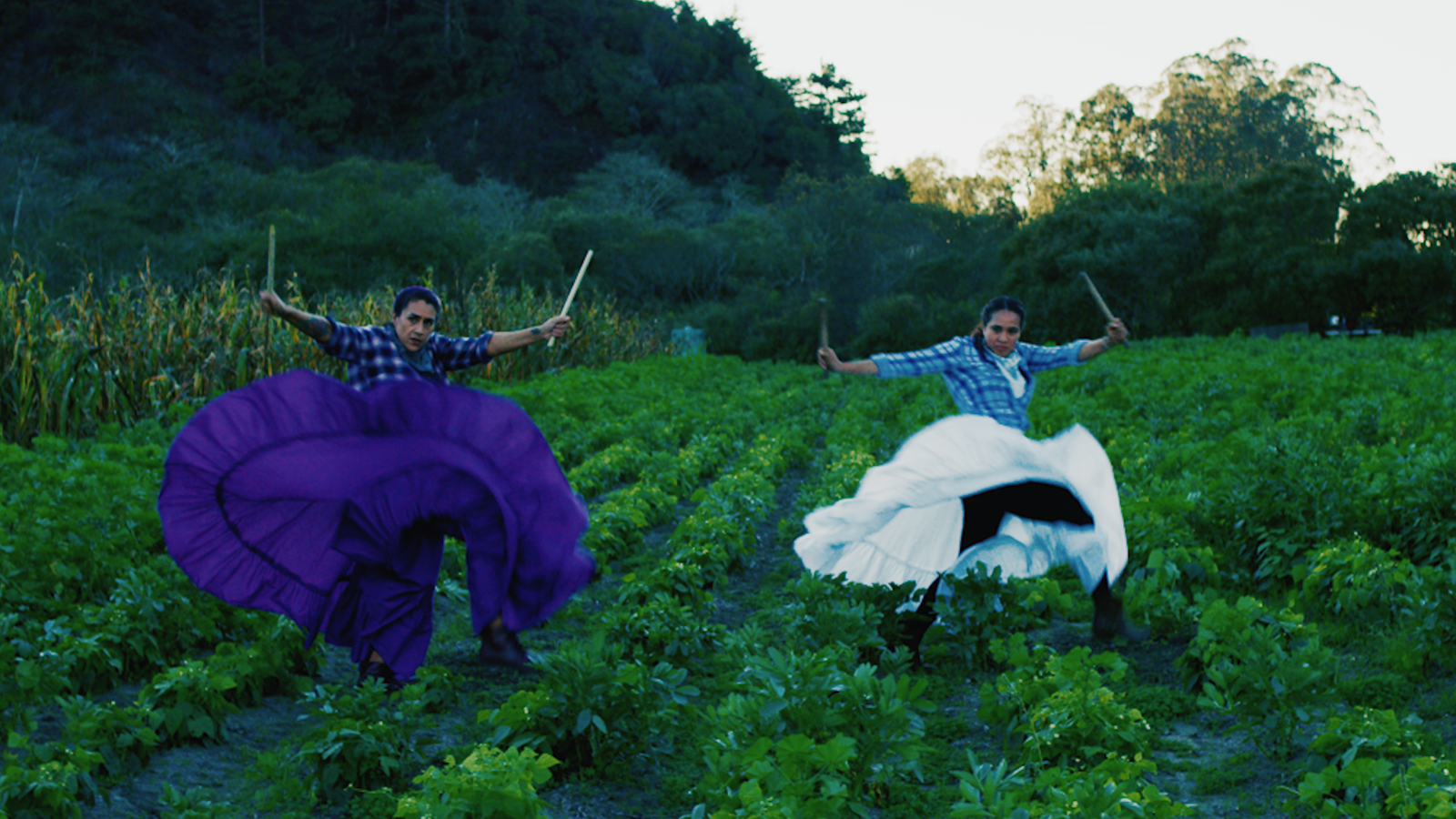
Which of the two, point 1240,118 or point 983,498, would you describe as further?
point 1240,118

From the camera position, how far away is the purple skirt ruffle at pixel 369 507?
429 cm

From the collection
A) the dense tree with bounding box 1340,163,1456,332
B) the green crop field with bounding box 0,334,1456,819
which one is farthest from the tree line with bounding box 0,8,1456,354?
the green crop field with bounding box 0,334,1456,819

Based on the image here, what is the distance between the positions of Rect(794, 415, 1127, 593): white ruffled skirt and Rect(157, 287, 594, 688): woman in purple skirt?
1.29 meters

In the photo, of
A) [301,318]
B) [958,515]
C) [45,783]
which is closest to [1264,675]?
[958,515]

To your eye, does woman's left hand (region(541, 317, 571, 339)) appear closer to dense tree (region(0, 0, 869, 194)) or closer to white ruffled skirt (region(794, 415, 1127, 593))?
white ruffled skirt (region(794, 415, 1127, 593))

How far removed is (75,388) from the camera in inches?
377

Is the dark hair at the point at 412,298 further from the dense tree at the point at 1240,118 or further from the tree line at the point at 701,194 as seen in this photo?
the dense tree at the point at 1240,118

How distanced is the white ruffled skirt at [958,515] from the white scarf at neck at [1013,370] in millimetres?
305

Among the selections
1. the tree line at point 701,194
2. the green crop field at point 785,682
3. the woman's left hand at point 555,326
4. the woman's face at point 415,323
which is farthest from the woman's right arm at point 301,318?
the tree line at point 701,194

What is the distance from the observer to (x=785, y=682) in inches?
140

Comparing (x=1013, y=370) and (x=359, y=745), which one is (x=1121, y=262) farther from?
(x=359, y=745)

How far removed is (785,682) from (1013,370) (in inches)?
88.1

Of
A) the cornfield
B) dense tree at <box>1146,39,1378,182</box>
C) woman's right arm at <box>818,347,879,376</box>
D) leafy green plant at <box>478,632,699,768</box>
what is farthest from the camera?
dense tree at <box>1146,39,1378,182</box>

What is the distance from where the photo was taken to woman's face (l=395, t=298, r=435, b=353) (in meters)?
4.68
